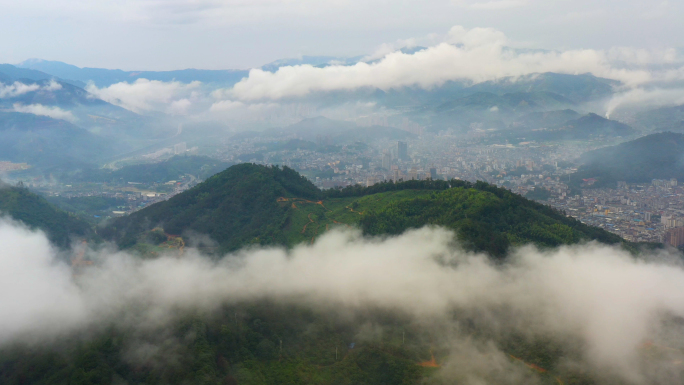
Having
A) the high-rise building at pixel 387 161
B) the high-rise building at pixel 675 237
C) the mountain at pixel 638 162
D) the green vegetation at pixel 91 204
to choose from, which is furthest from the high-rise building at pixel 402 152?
the high-rise building at pixel 675 237

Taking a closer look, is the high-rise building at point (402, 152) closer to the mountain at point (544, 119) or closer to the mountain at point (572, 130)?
the mountain at point (572, 130)

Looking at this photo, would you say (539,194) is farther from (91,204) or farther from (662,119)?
(662,119)

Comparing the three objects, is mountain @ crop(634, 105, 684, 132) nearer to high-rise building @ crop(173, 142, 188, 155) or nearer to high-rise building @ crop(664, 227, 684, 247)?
high-rise building @ crop(664, 227, 684, 247)

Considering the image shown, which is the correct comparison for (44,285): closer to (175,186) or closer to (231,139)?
(175,186)

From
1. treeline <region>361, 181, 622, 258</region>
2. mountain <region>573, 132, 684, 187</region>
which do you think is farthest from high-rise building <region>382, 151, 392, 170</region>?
treeline <region>361, 181, 622, 258</region>

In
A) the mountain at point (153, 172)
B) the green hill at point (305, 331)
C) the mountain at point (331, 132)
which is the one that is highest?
the mountain at point (331, 132)
